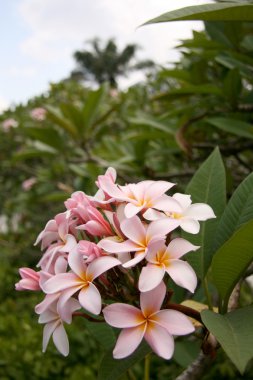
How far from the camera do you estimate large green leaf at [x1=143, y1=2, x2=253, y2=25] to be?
2.22ft

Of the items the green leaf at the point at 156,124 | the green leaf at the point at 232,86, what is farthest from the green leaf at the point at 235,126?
the green leaf at the point at 156,124

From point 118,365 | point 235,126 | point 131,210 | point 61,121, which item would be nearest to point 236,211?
point 131,210

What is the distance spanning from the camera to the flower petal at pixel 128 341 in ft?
1.82

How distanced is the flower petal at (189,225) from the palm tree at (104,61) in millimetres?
29903

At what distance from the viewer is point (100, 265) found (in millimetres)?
601

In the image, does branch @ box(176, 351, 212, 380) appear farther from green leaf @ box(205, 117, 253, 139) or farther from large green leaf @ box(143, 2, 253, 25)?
green leaf @ box(205, 117, 253, 139)

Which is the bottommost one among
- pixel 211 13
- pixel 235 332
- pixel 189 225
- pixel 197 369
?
pixel 197 369

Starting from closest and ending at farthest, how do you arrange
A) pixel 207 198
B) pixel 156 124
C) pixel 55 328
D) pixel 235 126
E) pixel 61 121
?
pixel 55 328, pixel 207 198, pixel 235 126, pixel 156 124, pixel 61 121

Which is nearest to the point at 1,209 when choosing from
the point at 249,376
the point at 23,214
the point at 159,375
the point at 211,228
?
the point at 23,214

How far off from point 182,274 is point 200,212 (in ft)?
0.39

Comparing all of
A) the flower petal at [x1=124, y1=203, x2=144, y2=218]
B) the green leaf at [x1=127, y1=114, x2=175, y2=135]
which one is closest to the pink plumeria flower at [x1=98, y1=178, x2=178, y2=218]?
the flower petal at [x1=124, y1=203, x2=144, y2=218]

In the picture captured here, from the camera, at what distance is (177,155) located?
6.24 ft

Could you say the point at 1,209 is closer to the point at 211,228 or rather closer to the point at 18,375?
the point at 18,375

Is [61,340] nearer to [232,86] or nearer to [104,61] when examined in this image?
[232,86]
